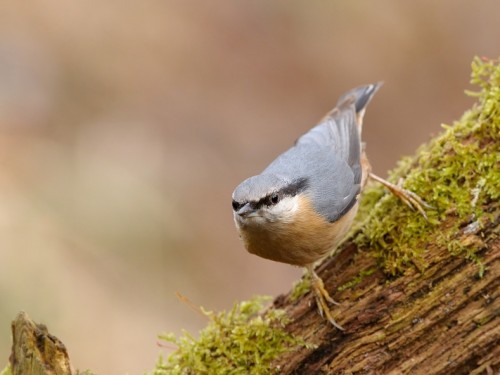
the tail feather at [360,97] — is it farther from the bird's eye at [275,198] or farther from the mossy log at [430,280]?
the bird's eye at [275,198]

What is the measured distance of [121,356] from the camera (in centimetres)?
679

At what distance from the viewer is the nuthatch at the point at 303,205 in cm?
340

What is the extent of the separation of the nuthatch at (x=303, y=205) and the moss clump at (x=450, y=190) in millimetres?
107

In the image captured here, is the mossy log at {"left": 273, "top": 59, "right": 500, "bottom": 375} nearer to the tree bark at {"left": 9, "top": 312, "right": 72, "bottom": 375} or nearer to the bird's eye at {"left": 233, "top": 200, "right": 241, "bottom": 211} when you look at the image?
the bird's eye at {"left": 233, "top": 200, "right": 241, "bottom": 211}

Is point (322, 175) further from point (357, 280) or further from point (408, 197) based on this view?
point (357, 280)

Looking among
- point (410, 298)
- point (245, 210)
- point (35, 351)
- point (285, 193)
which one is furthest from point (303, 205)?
point (35, 351)

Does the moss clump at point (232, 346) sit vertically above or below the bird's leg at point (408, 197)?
below

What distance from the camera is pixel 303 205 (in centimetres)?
361

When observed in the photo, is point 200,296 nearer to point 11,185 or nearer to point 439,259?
point 11,185

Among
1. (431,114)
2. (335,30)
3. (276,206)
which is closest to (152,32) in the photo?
(335,30)

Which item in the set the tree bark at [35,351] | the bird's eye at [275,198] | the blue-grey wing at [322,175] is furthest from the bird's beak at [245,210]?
the tree bark at [35,351]

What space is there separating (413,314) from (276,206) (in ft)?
2.86

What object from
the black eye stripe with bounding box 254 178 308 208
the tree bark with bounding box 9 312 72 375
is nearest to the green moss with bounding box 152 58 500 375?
the black eye stripe with bounding box 254 178 308 208

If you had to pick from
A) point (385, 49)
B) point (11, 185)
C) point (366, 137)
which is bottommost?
point (11, 185)
